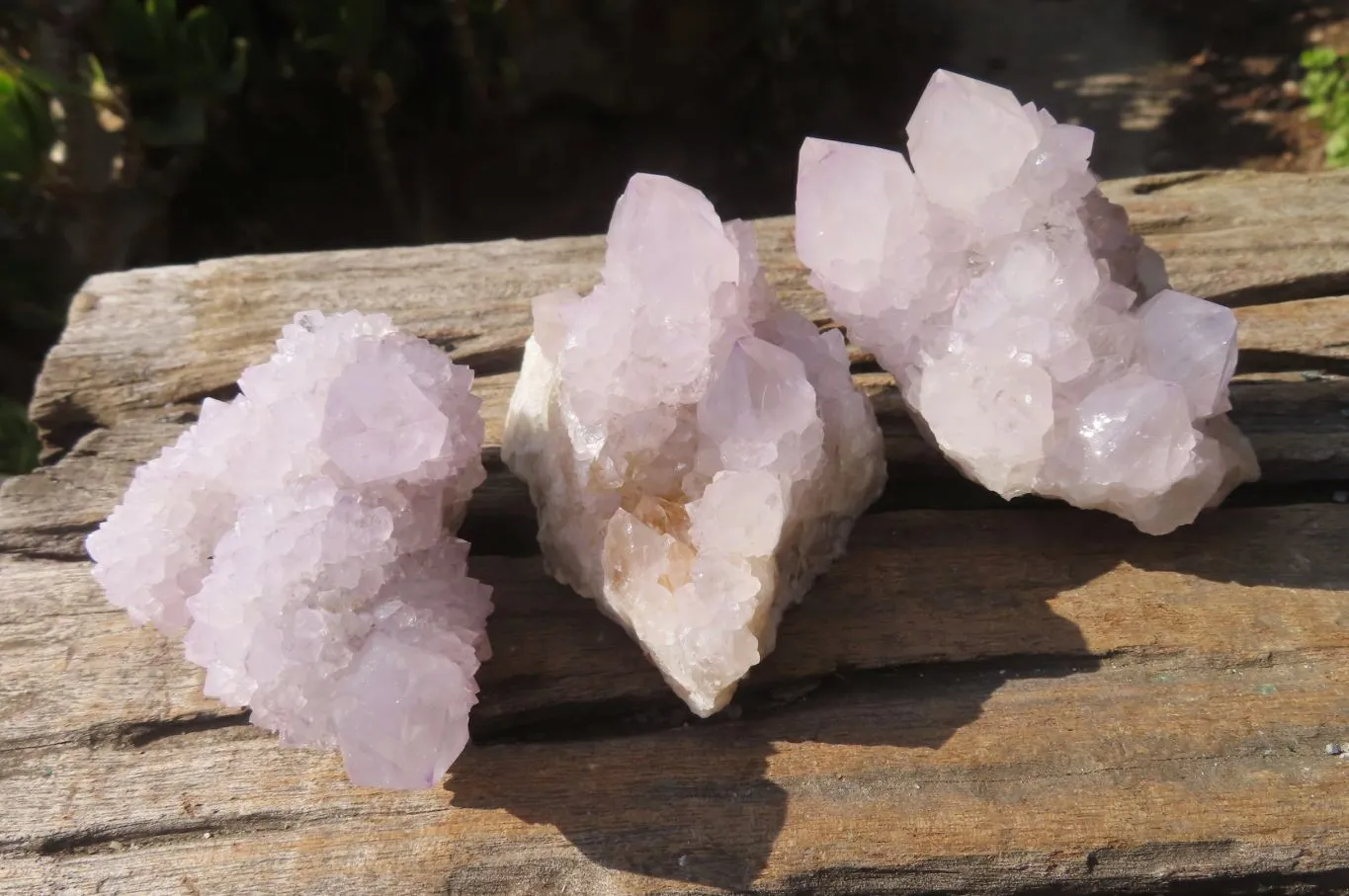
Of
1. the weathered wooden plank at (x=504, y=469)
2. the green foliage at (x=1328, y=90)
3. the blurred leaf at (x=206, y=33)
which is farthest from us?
the green foliage at (x=1328, y=90)

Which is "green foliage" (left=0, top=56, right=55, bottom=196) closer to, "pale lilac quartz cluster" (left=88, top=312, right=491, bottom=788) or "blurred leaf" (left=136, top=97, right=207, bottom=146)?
"blurred leaf" (left=136, top=97, right=207, bottom=146)

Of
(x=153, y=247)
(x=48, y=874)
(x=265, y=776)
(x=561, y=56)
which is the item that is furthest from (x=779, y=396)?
(x=561, y=56)

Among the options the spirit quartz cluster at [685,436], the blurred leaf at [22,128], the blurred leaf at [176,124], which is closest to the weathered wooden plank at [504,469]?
the spirit quartz cluster at [685,436]

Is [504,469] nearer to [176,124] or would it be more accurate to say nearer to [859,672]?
[859,672]

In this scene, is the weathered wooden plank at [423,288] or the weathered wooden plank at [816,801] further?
the weathered wooden plank at [423,288]

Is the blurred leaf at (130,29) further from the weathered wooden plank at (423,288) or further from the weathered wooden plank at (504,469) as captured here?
the weathered wooden plank at (504,469)

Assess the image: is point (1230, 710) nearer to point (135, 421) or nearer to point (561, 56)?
point (135, 421)
